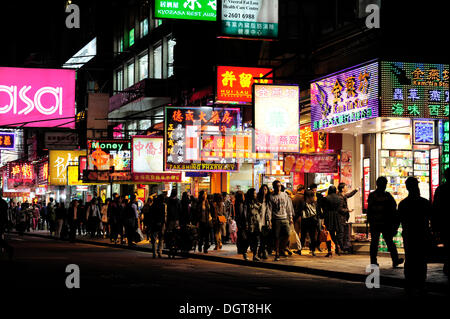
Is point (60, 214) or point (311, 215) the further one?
point (60, 214)

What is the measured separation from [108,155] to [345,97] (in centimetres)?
1832

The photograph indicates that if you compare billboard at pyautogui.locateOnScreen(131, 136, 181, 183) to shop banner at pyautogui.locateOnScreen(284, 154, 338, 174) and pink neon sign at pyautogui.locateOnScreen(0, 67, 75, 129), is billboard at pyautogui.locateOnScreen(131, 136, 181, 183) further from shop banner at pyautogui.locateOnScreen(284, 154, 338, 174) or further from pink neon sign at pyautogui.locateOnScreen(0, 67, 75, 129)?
shop banner at pyautogui.locateOnScreen(284, 154, 338, 174)

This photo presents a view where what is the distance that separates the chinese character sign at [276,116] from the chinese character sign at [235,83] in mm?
2520

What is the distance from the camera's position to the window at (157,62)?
154 ft

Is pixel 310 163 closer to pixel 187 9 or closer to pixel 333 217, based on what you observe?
pixel 333 217

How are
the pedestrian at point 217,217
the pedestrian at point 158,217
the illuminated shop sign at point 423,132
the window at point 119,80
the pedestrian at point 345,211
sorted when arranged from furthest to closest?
the window at point 119,80 → the pedestrian at point 217,217 → the pedestrian at point 158,217 → the pedestrian at point 345,211 → the illuminated shop sign at point 423,132

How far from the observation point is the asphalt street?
1173 centimetres

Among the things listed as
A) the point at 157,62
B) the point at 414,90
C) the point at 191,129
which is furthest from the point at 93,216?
the point at 414,90

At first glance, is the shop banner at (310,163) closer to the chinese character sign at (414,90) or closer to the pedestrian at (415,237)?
the chinese character sign at (414,90)

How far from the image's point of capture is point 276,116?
2412 centimetres

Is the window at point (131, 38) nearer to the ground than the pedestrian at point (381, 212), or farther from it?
farther from it

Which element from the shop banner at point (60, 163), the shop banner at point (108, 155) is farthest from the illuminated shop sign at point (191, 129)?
the shop banner at point (60, 163)

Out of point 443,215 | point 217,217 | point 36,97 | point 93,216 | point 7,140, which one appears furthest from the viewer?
point 7,140

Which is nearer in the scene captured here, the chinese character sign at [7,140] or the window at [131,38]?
the chinese character sign at [7,140]
